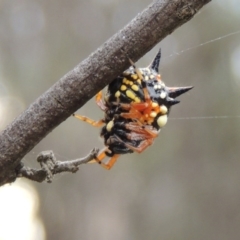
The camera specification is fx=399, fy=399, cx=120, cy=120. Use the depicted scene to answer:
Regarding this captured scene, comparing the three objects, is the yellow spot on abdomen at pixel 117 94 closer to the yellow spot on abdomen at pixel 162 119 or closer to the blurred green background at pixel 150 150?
the yellow spot on abdomen at pixel 162 119

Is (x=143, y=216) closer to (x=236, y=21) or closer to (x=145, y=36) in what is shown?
(x=236, y=21)

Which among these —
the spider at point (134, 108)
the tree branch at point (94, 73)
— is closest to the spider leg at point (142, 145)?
the spider at point (134, 108)

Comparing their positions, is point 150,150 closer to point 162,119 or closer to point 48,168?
point 162,119

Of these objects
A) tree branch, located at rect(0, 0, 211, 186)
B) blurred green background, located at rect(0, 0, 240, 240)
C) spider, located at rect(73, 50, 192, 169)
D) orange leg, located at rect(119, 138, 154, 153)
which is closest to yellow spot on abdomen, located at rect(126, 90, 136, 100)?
spider, located at rect(73, 50, 192, 169)

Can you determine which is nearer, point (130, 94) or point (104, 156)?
point (130, 94)

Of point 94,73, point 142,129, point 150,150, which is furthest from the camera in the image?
point 150,150

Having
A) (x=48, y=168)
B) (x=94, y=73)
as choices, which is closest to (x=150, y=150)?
(x=48, y=168)

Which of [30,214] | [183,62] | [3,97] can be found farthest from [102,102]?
[183,62]

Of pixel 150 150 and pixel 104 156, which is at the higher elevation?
pixel 150 150
